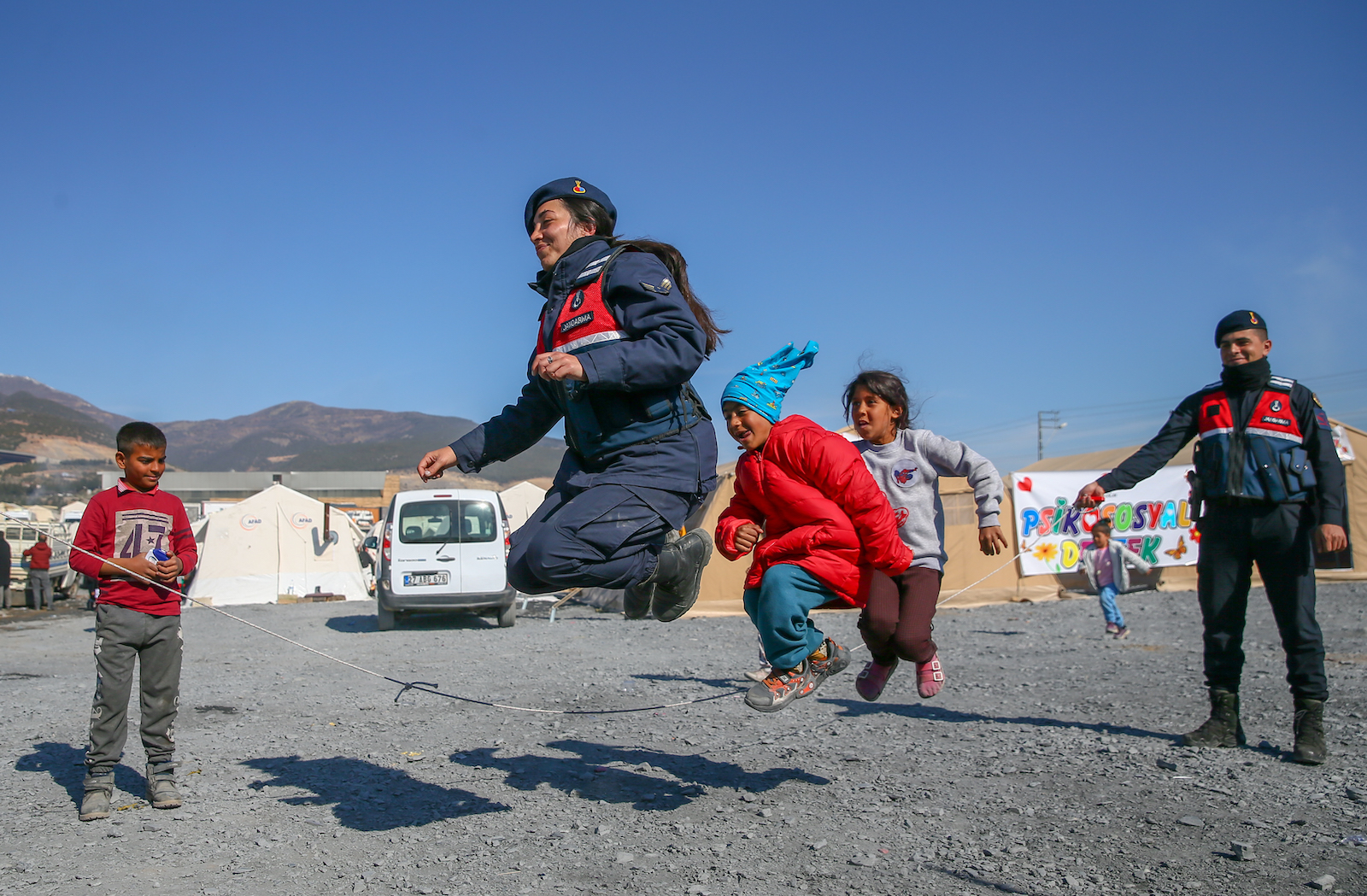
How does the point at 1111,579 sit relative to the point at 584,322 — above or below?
below

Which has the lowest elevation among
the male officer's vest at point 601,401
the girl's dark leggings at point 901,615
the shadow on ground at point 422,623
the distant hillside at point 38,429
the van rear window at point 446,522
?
the shadow on ground at point 422,623

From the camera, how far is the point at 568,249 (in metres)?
3.23

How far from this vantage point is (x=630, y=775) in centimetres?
449

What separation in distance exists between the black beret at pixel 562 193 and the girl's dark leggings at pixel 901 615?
1.90 meters

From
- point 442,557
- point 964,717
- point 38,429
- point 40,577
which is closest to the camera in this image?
point 964,717

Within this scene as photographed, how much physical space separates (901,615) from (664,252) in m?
1.91

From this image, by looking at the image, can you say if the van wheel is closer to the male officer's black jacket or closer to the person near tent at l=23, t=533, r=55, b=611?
the person near tent at l=23, t=533, r=55, b=611

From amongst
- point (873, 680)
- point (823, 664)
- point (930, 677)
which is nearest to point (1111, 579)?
point (930, 677)

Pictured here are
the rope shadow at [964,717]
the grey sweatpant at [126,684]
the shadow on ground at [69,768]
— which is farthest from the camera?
the rope shadow at [964,717]

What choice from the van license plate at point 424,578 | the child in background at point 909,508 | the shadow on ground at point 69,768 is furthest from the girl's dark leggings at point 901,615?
the van license plate at point 424,578

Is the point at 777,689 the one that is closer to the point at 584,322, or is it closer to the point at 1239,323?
the point at 584,322

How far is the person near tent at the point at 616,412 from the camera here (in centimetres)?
290

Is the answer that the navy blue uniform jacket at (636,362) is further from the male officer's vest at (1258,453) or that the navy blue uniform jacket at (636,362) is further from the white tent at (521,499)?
the white tent at (521,499)

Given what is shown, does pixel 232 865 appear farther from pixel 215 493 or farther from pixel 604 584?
pixel 215 493
